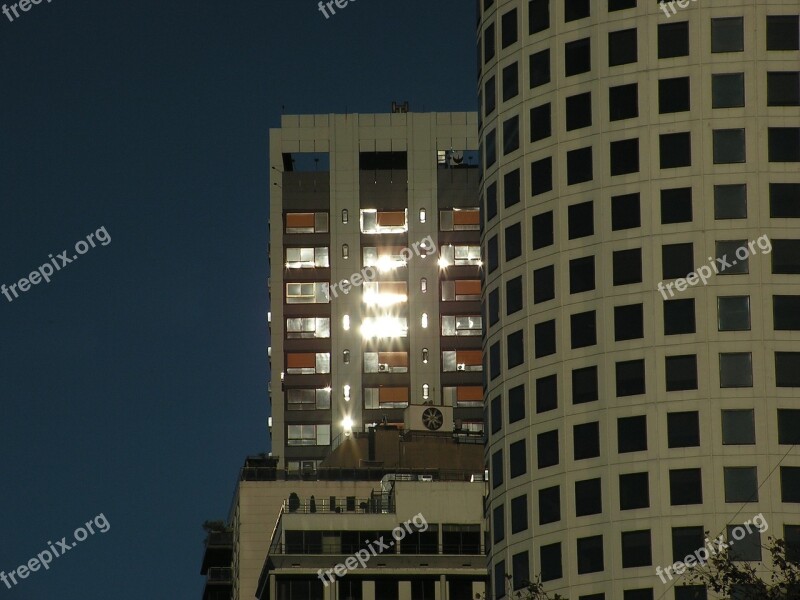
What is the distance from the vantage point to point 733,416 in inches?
4941

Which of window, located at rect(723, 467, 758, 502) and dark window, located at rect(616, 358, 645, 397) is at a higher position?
dark window, located at rect(616, 358, 645, 397)

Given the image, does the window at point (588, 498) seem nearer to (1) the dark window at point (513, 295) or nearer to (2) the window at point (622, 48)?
(1) the dark window at point (513, 295)

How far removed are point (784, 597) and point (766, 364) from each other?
114 ft

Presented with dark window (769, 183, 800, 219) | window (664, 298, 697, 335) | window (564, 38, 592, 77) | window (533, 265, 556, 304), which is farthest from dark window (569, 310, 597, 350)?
window (564, 38, 592, 77)

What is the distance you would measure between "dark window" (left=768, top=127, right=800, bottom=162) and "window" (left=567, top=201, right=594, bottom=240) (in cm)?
1025

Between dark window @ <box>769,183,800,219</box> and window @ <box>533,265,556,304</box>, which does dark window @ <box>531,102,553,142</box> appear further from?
dark window @ <box>769,183,800,219</box>

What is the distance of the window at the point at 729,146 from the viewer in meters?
130

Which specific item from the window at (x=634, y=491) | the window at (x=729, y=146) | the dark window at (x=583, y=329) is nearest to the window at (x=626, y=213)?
the window at (x=729, y=146)

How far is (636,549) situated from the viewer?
408ft

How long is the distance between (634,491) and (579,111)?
22.1 m

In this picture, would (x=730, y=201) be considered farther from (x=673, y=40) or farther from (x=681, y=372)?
(x=681, y=372)

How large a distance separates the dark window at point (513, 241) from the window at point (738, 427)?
16265 millimetres

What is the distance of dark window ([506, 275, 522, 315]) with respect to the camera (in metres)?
134

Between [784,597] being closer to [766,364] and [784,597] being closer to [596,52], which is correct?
[766,364]
